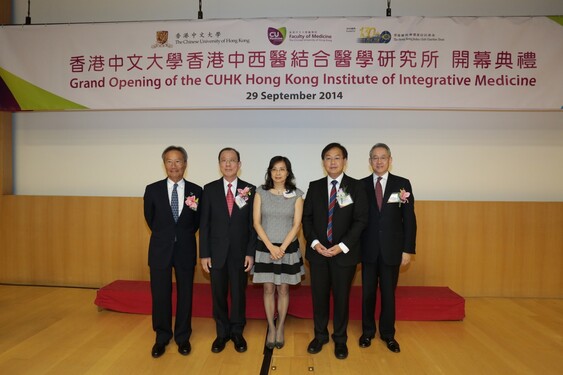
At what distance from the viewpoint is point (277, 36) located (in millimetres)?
3699

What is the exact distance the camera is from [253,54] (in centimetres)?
372

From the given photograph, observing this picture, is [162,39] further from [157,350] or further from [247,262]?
[157,350]

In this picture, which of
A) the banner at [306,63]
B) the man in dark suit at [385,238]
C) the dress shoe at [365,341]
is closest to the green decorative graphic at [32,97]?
the banner at [306,63]

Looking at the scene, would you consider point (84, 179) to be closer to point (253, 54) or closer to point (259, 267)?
point (253, 54)

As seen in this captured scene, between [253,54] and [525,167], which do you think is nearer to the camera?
[253,54]

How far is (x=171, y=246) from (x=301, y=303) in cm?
141

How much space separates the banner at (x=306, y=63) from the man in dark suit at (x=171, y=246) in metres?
1.38

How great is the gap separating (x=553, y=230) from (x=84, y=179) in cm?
565

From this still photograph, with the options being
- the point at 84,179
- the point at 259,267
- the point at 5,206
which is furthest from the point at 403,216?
the point at 5,206

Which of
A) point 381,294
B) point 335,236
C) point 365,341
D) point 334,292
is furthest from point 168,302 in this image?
point 381,294

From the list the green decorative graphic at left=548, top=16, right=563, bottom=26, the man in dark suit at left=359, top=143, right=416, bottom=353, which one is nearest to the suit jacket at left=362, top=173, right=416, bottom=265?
→ the man in dark suit at left=359, top=143, right=416, bottom=353

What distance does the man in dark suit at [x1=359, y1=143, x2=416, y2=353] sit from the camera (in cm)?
271

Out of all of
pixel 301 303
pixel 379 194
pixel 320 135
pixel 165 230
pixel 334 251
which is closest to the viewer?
pixel 334 251

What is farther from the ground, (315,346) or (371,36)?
(371,36)
